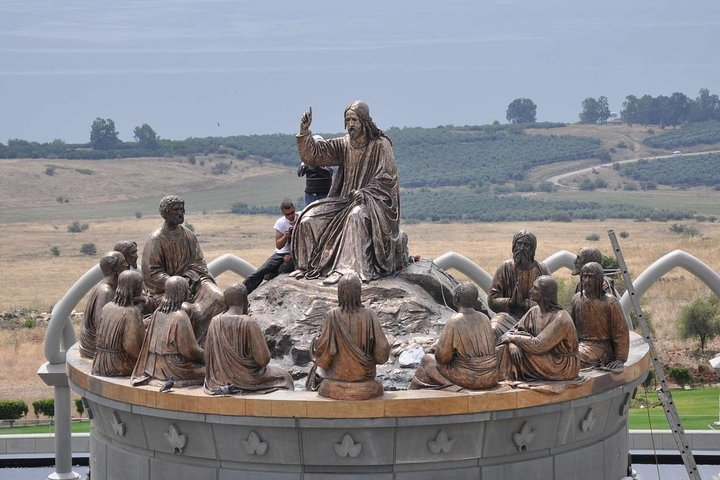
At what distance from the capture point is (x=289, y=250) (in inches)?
900

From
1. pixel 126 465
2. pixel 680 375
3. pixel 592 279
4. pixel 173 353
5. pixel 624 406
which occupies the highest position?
pixel 592 279

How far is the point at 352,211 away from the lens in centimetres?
2191

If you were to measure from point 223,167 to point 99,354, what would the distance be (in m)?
76.1

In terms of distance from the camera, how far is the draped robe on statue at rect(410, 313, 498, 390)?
61.4 feet

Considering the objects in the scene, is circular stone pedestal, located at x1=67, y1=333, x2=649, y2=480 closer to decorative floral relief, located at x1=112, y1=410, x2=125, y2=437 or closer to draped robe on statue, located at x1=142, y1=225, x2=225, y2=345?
decorative floral relief, located at x1=112, y1=410, x2=125, y2=437

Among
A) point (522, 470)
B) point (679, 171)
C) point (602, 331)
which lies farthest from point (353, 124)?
point (679, 171)

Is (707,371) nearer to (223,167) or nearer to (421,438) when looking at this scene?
(421,438)

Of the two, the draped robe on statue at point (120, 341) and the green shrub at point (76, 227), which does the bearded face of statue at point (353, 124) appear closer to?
the draped robe on statue at point (120, 341)

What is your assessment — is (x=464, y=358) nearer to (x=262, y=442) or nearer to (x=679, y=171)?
(x=262, y=442)

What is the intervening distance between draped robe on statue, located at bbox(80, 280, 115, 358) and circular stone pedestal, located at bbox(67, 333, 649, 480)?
1466 mm

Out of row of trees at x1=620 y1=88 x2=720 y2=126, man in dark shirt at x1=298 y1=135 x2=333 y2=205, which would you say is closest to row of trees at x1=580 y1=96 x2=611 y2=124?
row of trees at x1=620 y1=88 x2=720 y2=126

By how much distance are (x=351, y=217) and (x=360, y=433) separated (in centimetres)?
408

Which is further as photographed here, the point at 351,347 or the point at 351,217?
the point at 351,217

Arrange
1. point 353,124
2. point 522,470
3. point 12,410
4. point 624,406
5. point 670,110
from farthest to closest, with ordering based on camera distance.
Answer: point 670,110, point 12,410, point 353,124, point 624,406, point 522,470
